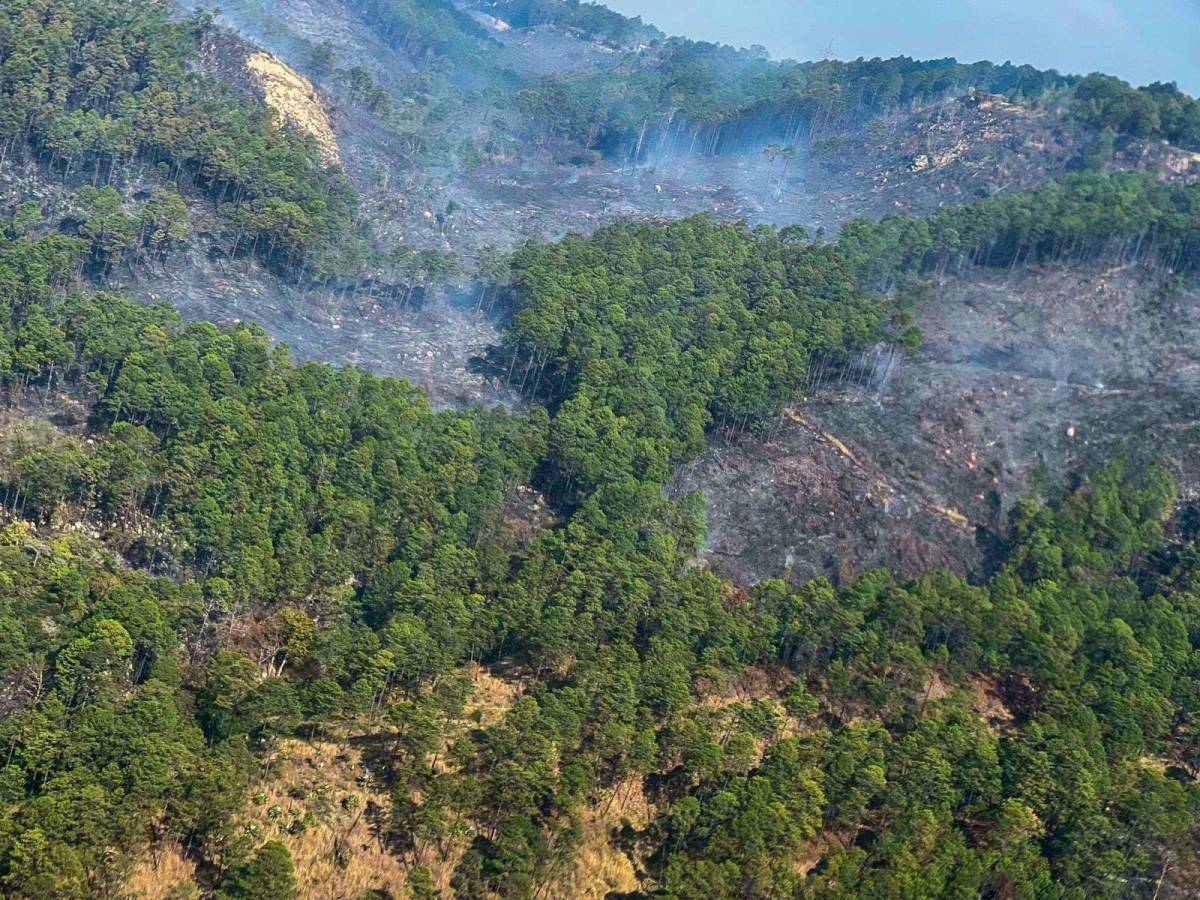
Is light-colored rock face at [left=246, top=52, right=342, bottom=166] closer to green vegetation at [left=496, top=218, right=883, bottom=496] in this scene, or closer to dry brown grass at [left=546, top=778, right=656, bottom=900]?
green vegetation at [left=496, top=218, right=883, bottom=496]

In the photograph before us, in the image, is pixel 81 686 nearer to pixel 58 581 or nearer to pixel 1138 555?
pixel 58 581

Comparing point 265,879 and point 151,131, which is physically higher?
point 151,131

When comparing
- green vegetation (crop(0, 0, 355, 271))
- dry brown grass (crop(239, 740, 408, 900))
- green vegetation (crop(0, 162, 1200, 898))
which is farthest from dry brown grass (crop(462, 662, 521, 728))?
green vegetation (crop(0, 0, 355, 271))

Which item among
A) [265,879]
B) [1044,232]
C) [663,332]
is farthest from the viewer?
[1044,232]

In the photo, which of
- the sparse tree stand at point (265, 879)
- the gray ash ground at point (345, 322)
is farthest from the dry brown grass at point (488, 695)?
the gray ash ground at point (345, 322)

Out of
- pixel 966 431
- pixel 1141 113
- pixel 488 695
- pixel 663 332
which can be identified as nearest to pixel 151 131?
pixel 663 332

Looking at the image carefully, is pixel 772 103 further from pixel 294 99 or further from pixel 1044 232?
pixel 294 99
